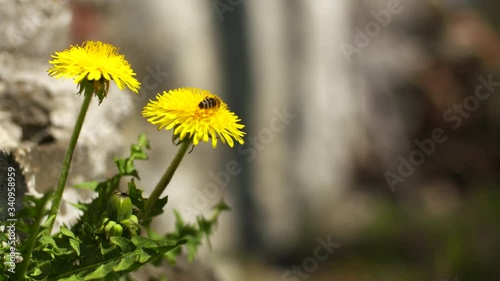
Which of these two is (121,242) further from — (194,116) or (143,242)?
(194,116)

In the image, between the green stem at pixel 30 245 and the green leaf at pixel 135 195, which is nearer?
the green stem at pixel 30 245

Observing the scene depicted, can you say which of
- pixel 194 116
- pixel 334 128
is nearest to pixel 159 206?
pixel 194 116

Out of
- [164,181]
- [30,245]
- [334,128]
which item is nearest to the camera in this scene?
[30,245]

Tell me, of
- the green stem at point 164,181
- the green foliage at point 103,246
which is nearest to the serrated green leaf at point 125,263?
the green foliage at point 103,246

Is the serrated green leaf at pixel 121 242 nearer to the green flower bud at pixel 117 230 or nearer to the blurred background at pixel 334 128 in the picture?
the green flower bud at pixel 117 230

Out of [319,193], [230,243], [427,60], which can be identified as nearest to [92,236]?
[230,243]

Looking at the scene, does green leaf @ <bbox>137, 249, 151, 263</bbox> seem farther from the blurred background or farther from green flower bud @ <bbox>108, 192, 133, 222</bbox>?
the blurred background
